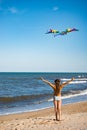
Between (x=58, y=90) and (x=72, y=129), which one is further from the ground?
(x=58, y=90)

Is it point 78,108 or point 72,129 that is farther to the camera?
point 78,108

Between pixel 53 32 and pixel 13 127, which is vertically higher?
pixel 53 32

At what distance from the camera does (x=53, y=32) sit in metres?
8.65

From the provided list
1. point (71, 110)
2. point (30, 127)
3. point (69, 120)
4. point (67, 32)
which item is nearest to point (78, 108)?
point (71, 110)

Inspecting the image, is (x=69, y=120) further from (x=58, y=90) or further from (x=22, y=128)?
(x=22, y=128)

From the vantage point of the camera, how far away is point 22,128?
9539 mm

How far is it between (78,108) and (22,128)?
8.51m

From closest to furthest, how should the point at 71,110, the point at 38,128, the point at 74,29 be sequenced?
the point at 74,29 → the point at 38,128 → the point at 71,110

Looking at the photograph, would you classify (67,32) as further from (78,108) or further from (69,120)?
(78,108)

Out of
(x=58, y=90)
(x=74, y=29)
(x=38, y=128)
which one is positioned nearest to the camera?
(x=74, y=29)

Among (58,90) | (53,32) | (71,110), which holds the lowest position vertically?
(71,110)

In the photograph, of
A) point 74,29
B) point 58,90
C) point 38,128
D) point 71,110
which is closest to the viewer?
point 74,29

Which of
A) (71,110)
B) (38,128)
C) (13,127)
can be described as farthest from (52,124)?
(71,110)

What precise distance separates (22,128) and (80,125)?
206 cm
